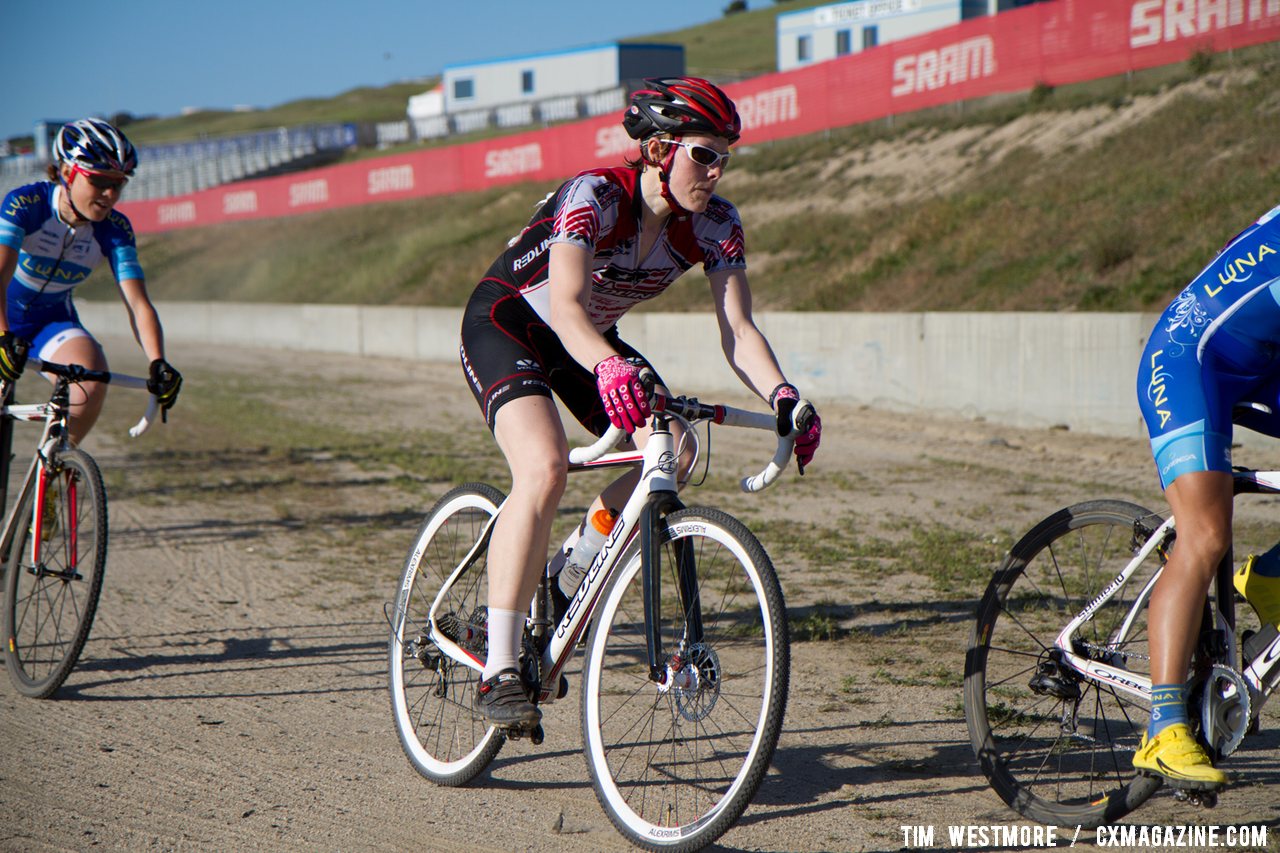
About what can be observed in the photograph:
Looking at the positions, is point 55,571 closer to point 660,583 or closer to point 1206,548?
point 660,583

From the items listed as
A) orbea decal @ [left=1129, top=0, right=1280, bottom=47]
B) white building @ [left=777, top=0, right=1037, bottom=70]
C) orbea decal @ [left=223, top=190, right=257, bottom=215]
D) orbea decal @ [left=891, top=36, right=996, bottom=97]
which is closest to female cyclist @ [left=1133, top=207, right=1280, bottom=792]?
orbea decal @ [left=1129, top=0, right=1280, bottom=47]

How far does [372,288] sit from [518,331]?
33.3m

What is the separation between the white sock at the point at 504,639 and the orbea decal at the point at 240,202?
50344mm

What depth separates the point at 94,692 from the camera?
16.4 feet

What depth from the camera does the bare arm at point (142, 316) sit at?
5859 millimetres

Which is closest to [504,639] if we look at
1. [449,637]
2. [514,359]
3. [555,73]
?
[449,637]

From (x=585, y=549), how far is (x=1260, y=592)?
6.62ft

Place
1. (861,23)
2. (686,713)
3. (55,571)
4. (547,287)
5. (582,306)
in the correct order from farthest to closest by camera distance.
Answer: (861,23)
(55,571)
(547,287)
(582,306)
(686,713)

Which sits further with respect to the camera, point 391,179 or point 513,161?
point 391,179

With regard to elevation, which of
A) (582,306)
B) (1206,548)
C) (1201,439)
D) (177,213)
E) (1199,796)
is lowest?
(1199,796)

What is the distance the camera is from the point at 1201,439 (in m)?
3.18

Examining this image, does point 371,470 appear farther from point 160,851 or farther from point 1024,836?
point 1024,836

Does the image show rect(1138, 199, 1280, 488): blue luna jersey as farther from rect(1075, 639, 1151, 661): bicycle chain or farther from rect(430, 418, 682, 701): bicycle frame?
rect(430, 418, 682, 701): bicycle frame

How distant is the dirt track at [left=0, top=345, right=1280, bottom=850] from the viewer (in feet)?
11.9
